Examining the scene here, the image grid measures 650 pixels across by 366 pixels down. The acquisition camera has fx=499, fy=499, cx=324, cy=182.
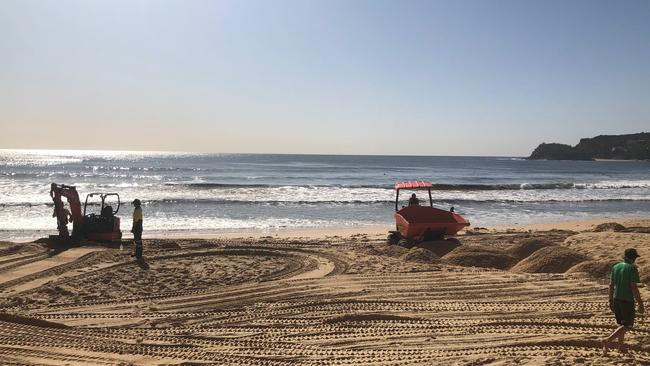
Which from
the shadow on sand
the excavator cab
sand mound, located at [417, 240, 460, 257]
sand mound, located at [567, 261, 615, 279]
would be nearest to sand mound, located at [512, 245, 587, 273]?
sand mound, located at [567, 261, 615, 279]

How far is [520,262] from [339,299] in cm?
512

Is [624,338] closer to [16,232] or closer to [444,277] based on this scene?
[444,277]

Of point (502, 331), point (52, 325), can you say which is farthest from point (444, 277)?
point (52, 325)

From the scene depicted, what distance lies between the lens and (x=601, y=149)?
5679 inches

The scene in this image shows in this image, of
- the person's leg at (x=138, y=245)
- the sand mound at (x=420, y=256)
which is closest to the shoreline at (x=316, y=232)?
the person's leg at (x=138, y=245)

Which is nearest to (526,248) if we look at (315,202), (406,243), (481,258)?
(481,258)

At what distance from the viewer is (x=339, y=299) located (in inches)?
330

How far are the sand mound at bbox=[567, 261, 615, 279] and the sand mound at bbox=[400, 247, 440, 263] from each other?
10.0ft

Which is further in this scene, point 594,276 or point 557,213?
point 557,213

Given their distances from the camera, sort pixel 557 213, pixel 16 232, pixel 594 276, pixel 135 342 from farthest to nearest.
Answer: pixel 557 213, pixel 16 232, pixel 594 276, pixel 135 342

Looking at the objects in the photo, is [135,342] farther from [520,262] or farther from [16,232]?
[16,232]

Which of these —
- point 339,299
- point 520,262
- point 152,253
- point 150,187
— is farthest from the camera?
point 150,187

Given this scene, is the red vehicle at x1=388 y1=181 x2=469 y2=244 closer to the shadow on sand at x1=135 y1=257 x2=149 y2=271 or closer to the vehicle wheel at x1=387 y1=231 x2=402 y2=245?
the vehicle wheel at x1=387 y1=231 x2=402 y2=245

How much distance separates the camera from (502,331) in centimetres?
643
